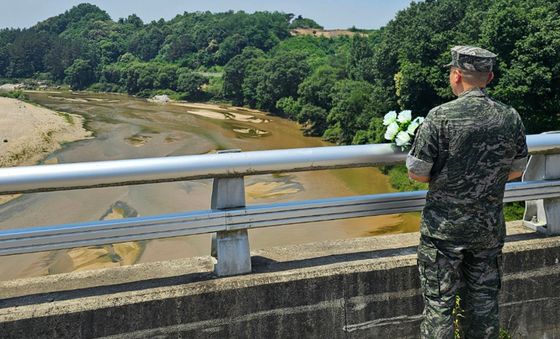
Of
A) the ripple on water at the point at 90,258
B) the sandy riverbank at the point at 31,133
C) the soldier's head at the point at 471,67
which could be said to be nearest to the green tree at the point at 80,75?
the sandy riverbank at the point at 31,133

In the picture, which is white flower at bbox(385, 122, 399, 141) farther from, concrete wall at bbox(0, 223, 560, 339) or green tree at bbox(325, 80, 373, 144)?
green tree at bbox(325, 80, 373, 144)

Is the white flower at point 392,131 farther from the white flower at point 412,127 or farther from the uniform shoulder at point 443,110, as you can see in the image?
the uniform shoulder at point 443,110

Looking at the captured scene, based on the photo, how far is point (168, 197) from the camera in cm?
2558

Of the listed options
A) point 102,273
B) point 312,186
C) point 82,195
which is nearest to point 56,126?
A: point 82,195

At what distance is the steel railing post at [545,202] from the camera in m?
3.50

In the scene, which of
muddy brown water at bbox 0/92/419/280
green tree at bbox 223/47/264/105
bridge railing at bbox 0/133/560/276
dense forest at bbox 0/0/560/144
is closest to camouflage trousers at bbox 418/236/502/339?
bridge railing at bbox 0/133/560/276

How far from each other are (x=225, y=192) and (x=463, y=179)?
1.24 metres

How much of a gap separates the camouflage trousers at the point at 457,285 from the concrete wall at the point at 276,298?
41cm

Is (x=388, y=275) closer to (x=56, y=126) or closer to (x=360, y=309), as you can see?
(x=360, y=309)

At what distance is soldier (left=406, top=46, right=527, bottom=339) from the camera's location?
2639 millimetres

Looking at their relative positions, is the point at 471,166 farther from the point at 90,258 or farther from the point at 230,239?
the point at 90,258

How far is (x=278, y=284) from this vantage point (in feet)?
9.88

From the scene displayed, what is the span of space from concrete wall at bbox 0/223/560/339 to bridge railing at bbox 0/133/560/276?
0.22 m

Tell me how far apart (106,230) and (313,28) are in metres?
167
